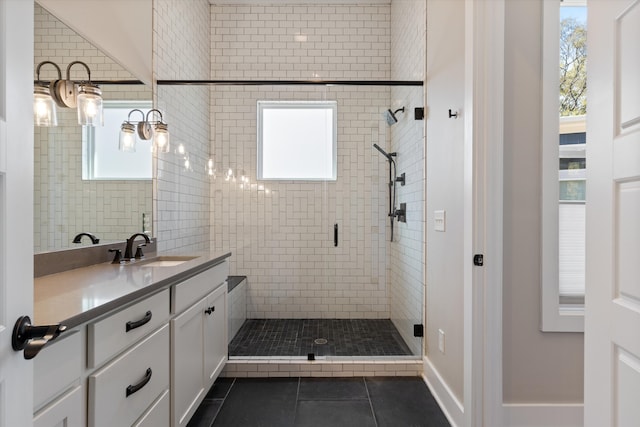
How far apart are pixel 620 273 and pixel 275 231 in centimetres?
268

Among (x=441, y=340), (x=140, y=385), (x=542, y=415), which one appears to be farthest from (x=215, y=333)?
(x=542, y=415)

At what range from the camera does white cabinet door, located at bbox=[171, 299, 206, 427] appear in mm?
1480

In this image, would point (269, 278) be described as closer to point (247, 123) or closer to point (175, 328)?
point (247, 123)

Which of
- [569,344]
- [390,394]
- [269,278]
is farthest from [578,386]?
[269,278]

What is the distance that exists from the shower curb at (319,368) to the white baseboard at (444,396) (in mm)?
127

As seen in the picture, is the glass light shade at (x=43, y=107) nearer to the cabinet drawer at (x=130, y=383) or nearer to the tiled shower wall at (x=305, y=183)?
the cabinet drawer at (x=130, y=383)

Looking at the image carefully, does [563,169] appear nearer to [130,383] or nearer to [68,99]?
[130,383]

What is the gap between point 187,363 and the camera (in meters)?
1.62

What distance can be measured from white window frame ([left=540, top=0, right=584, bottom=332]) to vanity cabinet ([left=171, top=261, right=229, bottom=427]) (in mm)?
1746

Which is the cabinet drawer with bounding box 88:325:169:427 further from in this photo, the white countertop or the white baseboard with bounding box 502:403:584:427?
the white baseboard with bounding box 502:403:584:427

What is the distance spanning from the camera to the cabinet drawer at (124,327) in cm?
96

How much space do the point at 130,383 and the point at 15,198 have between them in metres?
0.80

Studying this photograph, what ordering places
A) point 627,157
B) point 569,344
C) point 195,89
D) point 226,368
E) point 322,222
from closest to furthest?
point 627,157
point 569,344
point 226,368
point 195,89
point 322,222

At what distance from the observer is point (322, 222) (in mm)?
3162
